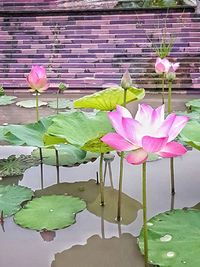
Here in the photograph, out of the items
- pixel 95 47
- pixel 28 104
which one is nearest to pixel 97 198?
pixel 28 104

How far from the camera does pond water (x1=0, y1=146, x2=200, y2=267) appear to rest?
1.60 meters

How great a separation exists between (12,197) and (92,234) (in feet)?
1.48

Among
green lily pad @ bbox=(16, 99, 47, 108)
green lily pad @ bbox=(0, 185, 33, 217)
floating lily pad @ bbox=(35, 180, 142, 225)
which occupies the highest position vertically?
green lily pad @ bbox=(16, 99, 47, 108)

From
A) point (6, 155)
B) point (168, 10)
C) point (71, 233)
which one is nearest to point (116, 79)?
point (168, 10)

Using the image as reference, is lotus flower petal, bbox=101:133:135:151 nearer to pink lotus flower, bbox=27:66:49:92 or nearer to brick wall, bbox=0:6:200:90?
pink lotus flower, bbox=27:66:49:92

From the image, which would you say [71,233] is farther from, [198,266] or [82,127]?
[198,266]

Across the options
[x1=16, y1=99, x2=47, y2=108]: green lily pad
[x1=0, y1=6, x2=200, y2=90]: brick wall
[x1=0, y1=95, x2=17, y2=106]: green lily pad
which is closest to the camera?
[x1=16, y1=99, x2=47, y2=108]: green lily pad

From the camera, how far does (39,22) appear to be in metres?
6.61

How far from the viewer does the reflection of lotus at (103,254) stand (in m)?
1.57

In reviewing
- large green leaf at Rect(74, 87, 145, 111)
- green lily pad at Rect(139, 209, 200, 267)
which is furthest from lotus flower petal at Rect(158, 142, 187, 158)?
large green leaf at Rect(74, 87, 145, 111)

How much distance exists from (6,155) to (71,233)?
1135mm

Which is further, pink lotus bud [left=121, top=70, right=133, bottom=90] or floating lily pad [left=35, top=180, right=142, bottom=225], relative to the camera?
floating lily pad [left=35, top=180, right=142, bottom=225]

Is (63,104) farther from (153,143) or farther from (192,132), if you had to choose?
(153,143)

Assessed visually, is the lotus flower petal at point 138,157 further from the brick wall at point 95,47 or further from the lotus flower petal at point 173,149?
the brick wall at point 95,47
